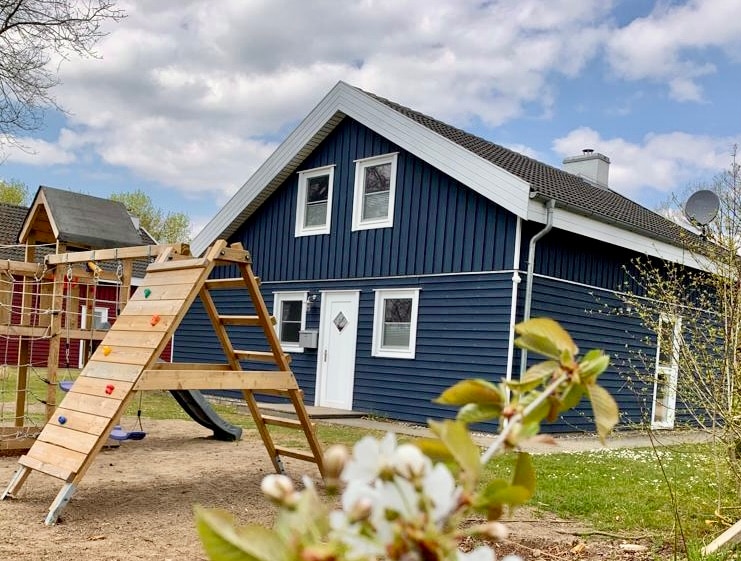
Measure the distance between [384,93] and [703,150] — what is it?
443 inches

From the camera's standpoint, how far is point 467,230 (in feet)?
35.4

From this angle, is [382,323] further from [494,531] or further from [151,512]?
[494,531]

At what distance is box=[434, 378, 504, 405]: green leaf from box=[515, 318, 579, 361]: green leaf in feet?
0.23

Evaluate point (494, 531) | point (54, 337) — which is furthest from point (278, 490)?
point (54, 337)

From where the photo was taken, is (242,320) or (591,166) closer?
(242,320)

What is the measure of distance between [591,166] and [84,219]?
12.6 metres

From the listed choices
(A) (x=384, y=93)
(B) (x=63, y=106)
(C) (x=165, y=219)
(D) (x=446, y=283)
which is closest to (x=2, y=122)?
(B) (x=63, y=106)

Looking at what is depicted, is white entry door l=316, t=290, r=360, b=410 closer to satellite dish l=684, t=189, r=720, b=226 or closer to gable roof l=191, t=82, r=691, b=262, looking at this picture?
gable roof l=191, t=82, r=691, b=262

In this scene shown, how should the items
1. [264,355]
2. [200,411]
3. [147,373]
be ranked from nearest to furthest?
[147,373], [264,355], [200,411]

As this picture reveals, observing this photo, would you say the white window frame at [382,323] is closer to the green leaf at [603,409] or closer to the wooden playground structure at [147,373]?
the wooden playground structure at [147,373]

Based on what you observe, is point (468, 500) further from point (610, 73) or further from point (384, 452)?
point (610, 73)

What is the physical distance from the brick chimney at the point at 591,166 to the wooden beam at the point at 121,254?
42.0 ft

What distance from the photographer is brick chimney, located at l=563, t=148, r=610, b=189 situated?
1708cm

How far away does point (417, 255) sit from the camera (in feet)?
37.5
